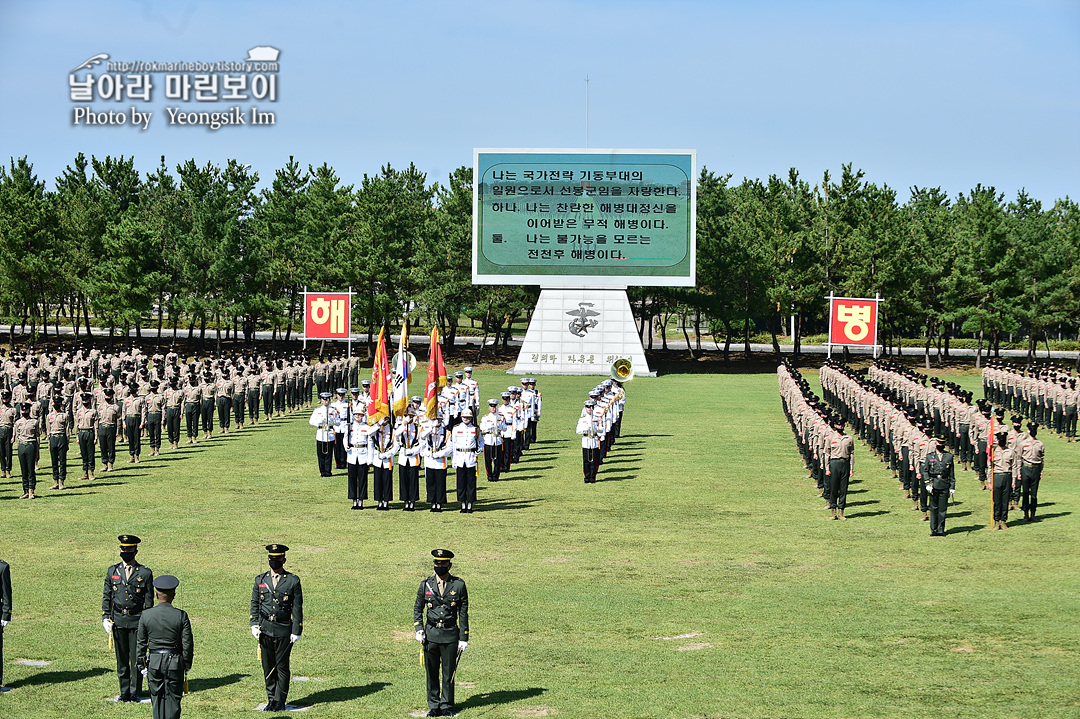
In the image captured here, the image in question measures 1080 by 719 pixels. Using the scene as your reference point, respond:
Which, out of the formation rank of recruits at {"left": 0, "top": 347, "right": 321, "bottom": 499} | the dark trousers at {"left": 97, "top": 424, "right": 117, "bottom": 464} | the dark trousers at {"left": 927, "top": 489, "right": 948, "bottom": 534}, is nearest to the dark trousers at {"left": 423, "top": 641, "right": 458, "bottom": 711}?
the dark trousers at {"left": 927, "top": 489, "right": 948, "bottom": 534}

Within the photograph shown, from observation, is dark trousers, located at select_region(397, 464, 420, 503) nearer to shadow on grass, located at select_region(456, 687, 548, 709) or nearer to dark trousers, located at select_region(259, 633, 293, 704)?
shadow on grass, located at select_region(456, 687, 548, 709)

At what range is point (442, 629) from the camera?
Answer: 30.0ft

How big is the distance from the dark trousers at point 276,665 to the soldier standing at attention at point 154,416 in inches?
632

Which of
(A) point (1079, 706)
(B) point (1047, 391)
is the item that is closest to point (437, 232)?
(B) point (1047, 391)

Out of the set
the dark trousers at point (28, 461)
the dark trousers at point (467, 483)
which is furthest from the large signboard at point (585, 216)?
the dark trousers at point (467, 483)

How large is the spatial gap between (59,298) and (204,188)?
11.4 metres

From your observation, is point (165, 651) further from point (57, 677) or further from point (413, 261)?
point (413, 261)

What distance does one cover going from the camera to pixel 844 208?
202 ft

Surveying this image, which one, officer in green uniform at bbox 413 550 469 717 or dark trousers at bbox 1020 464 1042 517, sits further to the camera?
dark trousers at bbox 1020 464 1042 517

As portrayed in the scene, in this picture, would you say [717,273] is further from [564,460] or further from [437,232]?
[564,460]

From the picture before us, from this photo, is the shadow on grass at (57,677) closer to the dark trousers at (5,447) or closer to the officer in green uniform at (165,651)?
the officer in green uniform at (165,651)

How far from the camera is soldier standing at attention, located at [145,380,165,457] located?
24.1 m

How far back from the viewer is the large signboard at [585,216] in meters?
48.8

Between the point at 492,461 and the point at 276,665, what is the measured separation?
1209 cm
